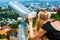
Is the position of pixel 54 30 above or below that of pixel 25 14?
below

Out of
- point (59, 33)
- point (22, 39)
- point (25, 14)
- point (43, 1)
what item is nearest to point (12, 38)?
point (22, 39)

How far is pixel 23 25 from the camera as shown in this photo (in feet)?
5.12

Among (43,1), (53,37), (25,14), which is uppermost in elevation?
(25,14)

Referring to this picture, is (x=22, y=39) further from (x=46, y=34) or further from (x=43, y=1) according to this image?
(x=43, y=1)

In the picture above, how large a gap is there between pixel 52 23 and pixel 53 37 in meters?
0.10

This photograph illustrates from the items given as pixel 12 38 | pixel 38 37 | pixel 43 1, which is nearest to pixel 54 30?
pixel 38 37

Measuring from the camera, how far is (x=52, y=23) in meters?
1.57

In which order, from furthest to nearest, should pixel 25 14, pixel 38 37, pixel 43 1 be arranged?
pixel 43 1 < pixel 38 37 < pixel 25 14

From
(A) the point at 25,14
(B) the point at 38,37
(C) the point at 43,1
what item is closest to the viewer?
(A) the point at 25,14

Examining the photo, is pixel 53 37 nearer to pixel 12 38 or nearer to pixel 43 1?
pixel 12 38

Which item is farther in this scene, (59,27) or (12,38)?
(12,38)

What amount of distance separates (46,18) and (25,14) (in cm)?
21

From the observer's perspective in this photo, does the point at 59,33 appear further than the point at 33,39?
No

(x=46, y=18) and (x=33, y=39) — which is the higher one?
(x=46, y=18)
